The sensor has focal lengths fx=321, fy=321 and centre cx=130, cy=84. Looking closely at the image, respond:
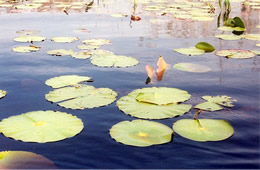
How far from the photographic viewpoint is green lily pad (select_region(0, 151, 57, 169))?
1.29m

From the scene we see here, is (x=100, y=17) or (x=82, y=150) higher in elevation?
(x=100, y=17)

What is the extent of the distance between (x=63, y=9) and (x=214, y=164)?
5.00 metres

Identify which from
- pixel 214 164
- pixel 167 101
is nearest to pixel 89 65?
pixel 167 101

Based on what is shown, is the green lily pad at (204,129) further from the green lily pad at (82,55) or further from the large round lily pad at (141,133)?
the green lily pad at (82,55)

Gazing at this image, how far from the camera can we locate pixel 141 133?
154 centimetres

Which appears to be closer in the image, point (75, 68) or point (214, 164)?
point (214, 164)

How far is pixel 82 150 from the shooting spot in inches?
57.2

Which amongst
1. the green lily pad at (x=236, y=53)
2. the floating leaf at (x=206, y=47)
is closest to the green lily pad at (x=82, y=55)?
the floating leaf at (x=206, y=47)

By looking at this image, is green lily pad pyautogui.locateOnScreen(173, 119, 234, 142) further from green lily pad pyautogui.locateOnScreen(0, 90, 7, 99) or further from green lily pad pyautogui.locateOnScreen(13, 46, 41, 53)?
green lily pad pyautogui.locateOnScreen(13, 46, 41, 53)

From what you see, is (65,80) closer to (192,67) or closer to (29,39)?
(192,67)

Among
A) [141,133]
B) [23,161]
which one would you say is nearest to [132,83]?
[141,133]

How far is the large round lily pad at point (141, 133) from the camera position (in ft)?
4.84

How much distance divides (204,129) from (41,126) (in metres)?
0.81

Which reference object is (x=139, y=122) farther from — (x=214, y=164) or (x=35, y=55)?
(x=35, y=55)
